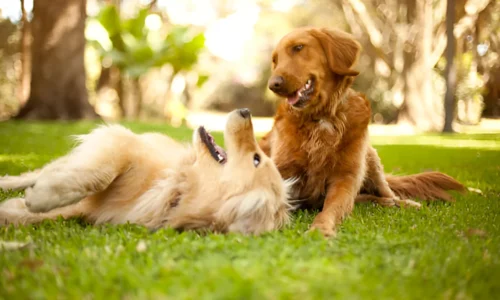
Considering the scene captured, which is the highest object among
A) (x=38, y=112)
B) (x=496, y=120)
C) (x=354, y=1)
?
(x=354, y=1)

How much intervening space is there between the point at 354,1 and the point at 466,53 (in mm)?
7094

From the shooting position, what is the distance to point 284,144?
13.9 feet

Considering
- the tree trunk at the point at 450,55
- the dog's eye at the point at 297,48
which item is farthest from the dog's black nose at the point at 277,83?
the tree trunk at the point at 450,55

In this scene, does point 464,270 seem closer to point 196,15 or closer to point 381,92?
point 381,92

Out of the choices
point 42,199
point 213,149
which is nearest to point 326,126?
point 213,149

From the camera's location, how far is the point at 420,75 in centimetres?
1844

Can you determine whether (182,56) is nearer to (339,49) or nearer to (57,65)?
(57,65)

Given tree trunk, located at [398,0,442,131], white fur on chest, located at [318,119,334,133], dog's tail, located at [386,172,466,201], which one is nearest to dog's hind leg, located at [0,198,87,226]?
white fur on chest, located at [318,119,334,133]

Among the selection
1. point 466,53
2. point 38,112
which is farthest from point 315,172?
point 466,53

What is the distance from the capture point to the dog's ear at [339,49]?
13.8 feet

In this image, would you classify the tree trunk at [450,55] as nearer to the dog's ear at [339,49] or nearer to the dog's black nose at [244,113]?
the dog's ear at [339,49]

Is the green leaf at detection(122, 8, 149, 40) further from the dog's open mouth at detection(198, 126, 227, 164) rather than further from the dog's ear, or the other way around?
the dog's open mouth at detection(198, 126, 227, 164)

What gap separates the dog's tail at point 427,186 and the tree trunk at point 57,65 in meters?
9.85

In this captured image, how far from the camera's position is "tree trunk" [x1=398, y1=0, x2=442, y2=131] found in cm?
1823
